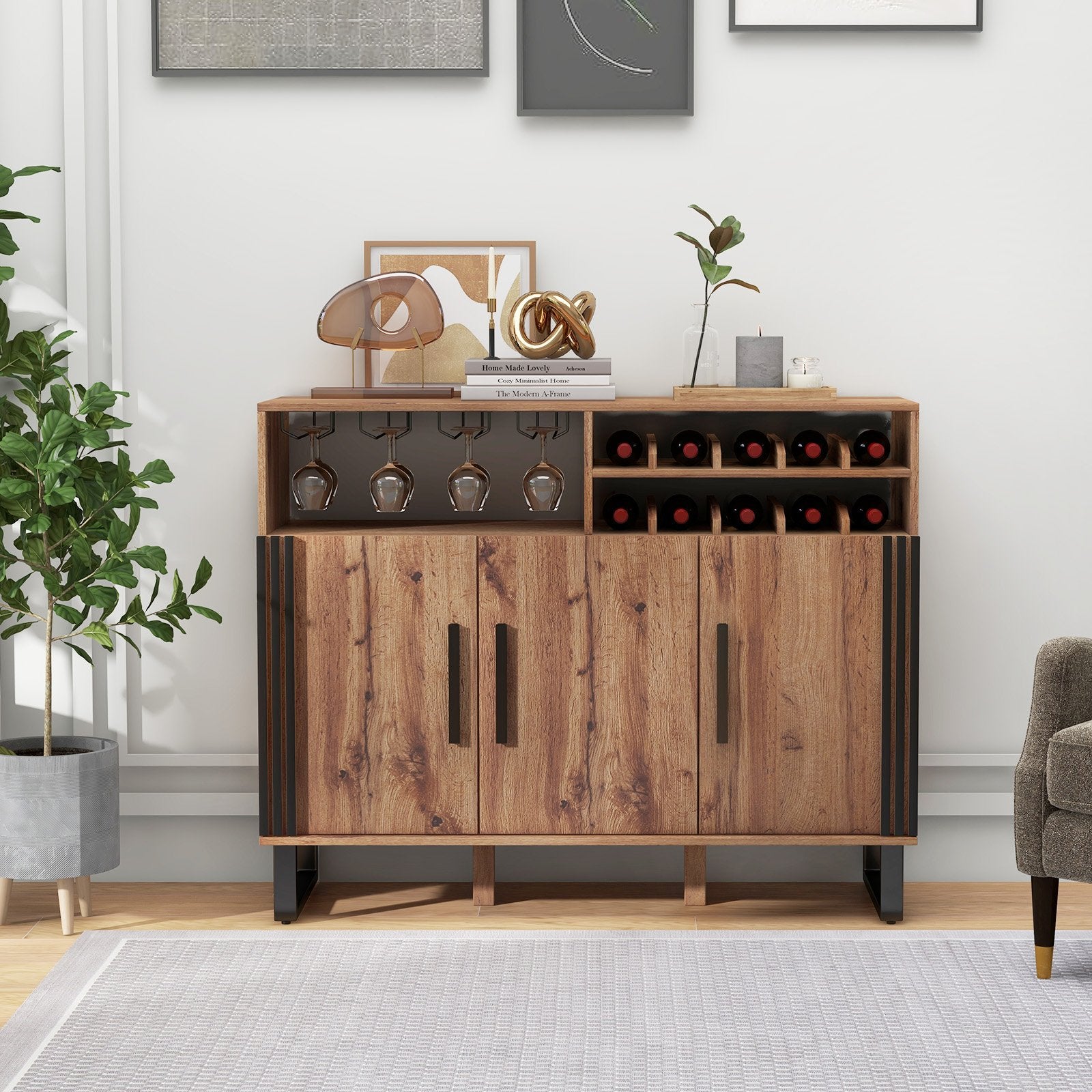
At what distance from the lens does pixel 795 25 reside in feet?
10.9

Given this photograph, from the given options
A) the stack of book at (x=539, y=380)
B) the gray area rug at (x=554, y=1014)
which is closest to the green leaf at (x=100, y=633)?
the gray area rug at (x=554, y=1014)

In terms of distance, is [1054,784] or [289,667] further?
[289,667]

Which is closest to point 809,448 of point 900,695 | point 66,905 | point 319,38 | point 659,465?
point 659,465

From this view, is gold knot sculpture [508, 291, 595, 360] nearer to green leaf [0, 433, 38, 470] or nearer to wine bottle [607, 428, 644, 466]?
wine bottle [607, 428, 644, 466]

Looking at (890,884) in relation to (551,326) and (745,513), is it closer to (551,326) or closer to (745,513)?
(745,513)

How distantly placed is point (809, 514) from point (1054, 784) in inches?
32.7

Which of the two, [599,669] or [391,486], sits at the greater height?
[391,486]

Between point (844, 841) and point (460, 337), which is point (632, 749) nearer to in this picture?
point (844, 841)

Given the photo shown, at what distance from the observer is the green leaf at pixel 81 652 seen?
312 centimetres

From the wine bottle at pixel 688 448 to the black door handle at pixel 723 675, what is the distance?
396mm

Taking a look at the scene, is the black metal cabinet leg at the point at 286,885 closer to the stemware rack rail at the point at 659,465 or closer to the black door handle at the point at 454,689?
the black door handle at the point at 454,689

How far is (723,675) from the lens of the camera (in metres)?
3.07

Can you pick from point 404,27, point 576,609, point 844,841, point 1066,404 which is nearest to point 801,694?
point 844,841

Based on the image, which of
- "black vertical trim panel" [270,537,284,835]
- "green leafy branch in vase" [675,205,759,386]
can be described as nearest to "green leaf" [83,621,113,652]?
"black vertical trim panel" [270,537,284,835]
